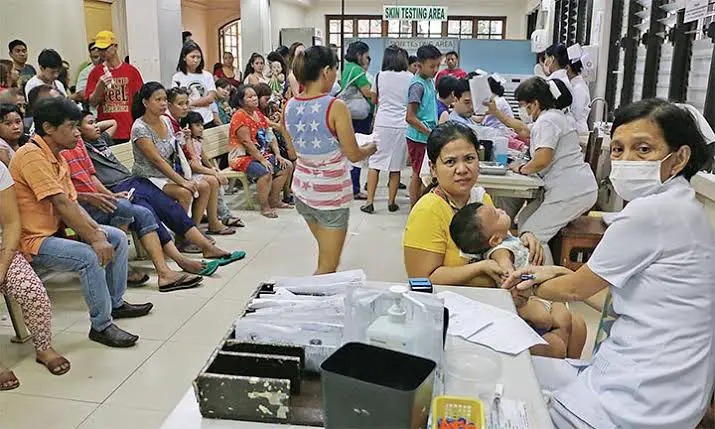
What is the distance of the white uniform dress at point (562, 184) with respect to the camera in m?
3.63

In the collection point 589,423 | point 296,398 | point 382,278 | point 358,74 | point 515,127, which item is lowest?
point 382,278

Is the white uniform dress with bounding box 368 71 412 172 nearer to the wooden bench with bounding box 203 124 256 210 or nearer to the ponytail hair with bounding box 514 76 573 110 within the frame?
the wooden bench with bounding box 203 124 256 210

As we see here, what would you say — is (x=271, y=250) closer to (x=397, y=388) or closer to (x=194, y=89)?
(x=194, y=89)

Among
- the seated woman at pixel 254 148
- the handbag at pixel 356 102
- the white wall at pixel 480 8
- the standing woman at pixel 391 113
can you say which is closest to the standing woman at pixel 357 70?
the handbag at pixel 356 102

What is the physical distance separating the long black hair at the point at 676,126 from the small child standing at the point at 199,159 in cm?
373

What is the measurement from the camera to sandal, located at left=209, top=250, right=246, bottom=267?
13.5ft

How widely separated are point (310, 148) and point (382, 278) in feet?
4.34

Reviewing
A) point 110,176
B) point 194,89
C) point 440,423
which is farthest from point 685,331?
point 194,89

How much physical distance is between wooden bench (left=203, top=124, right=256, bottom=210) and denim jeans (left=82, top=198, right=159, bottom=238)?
1.62 m

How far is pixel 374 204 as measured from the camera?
19.5ft

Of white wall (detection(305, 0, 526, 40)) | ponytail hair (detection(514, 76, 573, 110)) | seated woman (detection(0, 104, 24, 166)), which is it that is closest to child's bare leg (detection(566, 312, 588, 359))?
ponytail hair (detection(514, 76, 573, 110))

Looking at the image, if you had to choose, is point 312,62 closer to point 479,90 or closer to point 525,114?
point 479,90

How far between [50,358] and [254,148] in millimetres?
2980

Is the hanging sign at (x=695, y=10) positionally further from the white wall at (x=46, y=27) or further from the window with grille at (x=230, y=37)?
the window with grille at (x=230, y=37)
